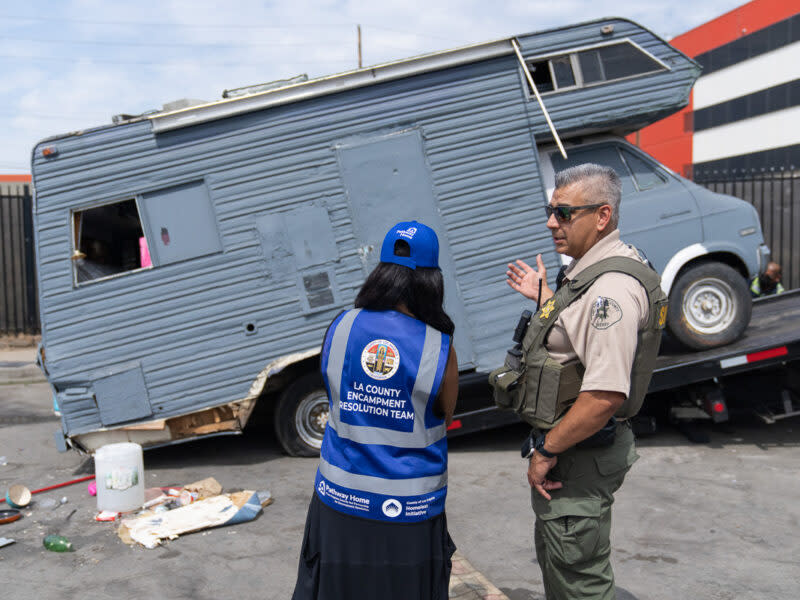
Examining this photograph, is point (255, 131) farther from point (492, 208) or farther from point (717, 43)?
point (717, 43)

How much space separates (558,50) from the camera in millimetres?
6648

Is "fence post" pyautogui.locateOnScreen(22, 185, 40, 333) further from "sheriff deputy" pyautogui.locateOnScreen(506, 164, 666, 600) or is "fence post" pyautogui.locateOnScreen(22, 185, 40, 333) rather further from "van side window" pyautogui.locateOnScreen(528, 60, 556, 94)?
"sheriff deputy" pyautogui.locateOnScreen(506, 164, 666, 600)

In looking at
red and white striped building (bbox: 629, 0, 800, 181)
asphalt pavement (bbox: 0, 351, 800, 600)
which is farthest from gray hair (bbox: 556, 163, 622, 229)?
red and white striped building (bbox: 629, 0, 800, 181)

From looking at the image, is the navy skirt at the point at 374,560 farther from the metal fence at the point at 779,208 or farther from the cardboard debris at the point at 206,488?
the metal fence at the point at 779,208

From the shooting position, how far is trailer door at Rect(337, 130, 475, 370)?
654cm

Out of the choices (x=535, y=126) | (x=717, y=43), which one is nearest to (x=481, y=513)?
(x=535, y=126)

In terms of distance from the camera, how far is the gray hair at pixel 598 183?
8.61 ft

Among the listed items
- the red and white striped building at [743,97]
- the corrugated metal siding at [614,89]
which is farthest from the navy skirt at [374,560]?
the red and white striped building at [743,97]

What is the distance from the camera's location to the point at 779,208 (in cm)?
1372

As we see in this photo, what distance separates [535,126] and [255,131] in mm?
2615

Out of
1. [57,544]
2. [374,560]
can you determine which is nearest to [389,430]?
[374,560]

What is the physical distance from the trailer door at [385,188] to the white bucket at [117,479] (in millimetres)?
2592

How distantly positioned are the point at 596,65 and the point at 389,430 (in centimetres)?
540

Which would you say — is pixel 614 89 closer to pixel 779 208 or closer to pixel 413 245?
pixel 413 245
